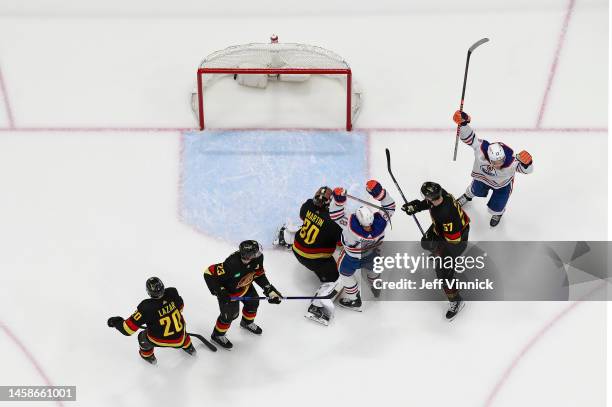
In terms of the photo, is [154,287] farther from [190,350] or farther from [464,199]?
[464,199]

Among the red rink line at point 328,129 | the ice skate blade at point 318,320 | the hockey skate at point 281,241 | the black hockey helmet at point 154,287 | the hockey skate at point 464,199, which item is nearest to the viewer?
the black hockey helmet at point 154,287

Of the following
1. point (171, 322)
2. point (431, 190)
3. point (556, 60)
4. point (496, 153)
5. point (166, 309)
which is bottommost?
point (171, 322)

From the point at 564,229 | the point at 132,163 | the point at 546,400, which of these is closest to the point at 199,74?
the point at 132,163

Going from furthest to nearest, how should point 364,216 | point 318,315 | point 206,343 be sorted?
point 318,315
point 206,343
point 364,216

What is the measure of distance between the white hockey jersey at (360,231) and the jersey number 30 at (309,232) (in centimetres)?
15

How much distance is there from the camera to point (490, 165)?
7.39 metres

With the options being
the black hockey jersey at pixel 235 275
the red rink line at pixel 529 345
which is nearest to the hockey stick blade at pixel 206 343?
the black hockey jersey at pixel 235 275

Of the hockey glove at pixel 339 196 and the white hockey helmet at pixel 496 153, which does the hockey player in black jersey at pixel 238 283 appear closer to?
the hockey glove at pixel 339 196

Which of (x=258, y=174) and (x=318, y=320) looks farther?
(x=258, y=174)

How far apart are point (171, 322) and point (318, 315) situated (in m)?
1.11

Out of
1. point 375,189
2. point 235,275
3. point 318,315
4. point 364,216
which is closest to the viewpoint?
point 235,275

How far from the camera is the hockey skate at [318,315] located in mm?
7441

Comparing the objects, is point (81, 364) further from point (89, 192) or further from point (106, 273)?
point (89, 192)

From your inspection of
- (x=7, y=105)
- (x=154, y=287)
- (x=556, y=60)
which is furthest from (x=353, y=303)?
(x=7, y=105)
